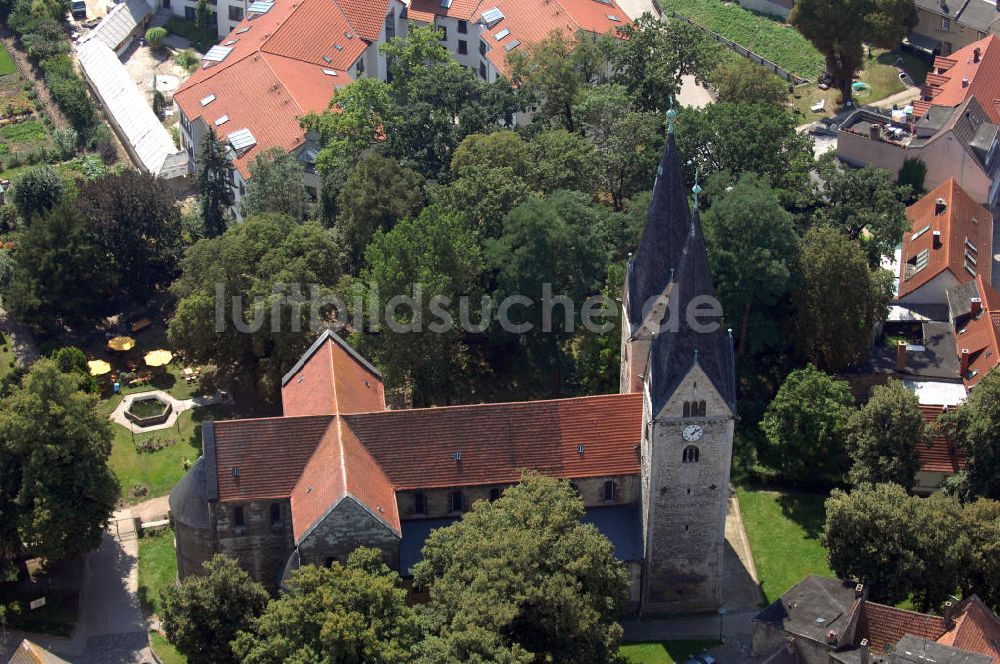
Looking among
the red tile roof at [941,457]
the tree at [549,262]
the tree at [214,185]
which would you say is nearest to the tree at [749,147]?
the tree at [549,262]

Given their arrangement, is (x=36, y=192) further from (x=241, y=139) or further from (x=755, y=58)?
(x=755, y=58)

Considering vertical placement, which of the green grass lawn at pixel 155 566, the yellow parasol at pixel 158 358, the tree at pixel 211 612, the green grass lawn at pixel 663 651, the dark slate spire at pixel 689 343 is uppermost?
the dark slate spire at pixel 689 343

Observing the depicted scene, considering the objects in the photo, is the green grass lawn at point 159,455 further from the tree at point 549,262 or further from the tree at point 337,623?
the tree at point 337,623

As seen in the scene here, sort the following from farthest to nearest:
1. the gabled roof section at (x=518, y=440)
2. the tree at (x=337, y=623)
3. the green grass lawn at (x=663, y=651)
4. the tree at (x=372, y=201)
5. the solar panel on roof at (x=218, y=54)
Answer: the solar panel on roof at (x=218, y=54)
the tree at (x=372, y=201)
the gabled roof section at (x=518, y=440)
the green grass lawn at (x=663, y=651)
the tree at (x=337, y=623)

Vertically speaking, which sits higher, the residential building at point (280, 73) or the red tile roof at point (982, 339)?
the residential building at point (280, 73)

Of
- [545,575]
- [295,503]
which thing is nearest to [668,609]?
[545,575]

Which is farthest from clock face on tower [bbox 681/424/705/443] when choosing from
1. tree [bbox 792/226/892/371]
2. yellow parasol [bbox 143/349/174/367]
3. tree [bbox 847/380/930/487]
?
yellow parasol [bbox 143/349/174/367]

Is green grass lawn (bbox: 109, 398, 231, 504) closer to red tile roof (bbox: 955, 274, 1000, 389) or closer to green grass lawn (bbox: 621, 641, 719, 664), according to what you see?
green grass lawn (bbox: 621, 641, 719, 664)
